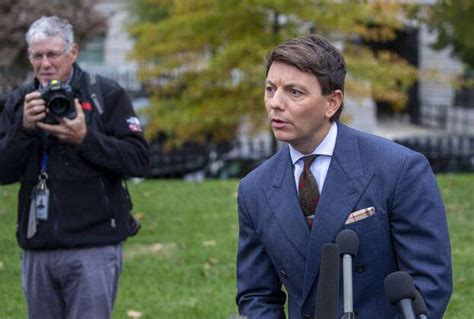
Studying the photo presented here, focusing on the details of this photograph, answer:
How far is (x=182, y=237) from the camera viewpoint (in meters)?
10.3

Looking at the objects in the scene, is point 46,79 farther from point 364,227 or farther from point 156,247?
point 156,247

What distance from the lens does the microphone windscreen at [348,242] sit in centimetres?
321

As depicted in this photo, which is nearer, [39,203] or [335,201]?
[335,201]

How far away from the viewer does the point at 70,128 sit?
5.01 meters

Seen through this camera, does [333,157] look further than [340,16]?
No

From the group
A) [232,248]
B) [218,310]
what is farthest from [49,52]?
[232,248]

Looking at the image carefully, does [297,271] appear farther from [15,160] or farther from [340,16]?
[340,16]

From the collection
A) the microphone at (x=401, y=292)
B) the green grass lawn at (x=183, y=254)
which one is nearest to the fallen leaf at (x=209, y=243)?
the green grass lawn at (x=183, y=254)

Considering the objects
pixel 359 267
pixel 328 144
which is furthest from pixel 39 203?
pixel 359 267

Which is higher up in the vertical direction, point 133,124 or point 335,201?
point 335,201

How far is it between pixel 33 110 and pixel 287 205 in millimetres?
1882

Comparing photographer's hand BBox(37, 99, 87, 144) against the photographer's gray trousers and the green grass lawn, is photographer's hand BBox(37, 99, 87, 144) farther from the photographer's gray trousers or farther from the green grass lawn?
the green grass lawn

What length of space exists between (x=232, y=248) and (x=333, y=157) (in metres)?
6.19

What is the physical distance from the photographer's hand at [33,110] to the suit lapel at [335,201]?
1922mm
